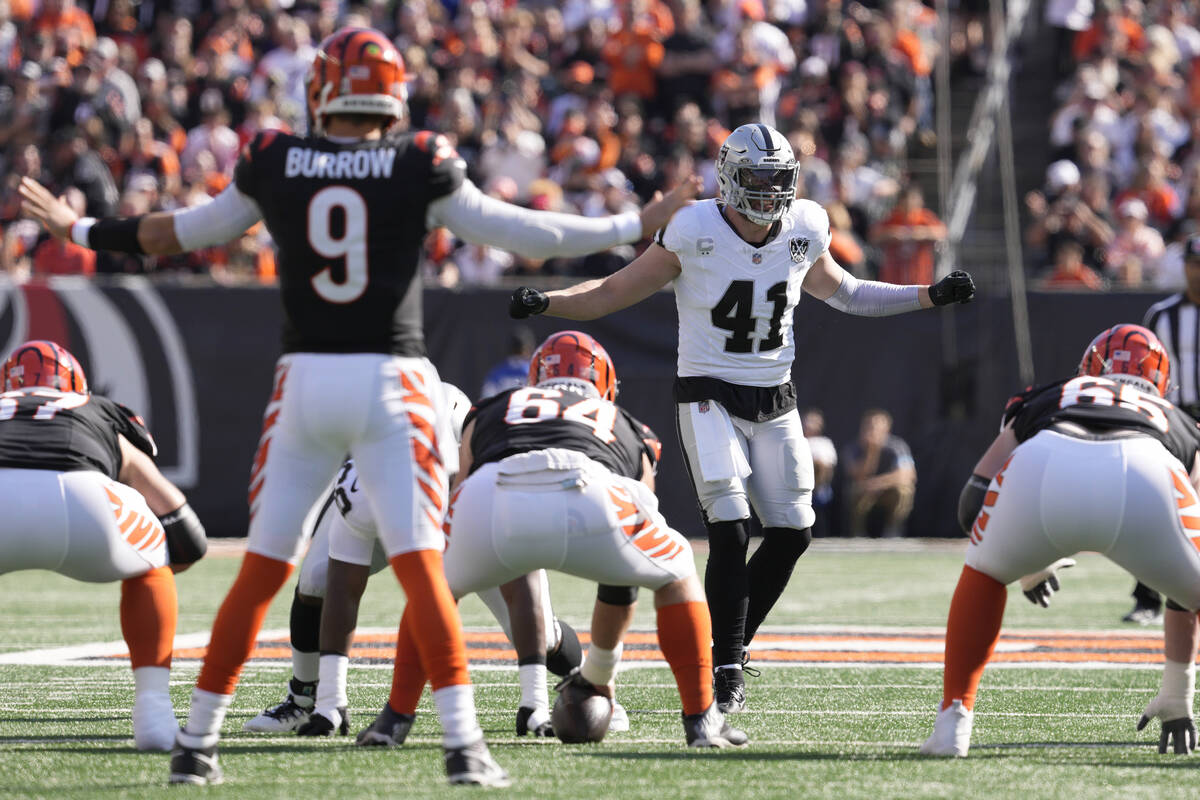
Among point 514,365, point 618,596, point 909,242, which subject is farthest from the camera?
point 909,242

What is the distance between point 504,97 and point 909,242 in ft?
15.0

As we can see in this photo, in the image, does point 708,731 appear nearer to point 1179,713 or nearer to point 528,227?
point 1179,713

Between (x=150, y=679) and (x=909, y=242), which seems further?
(x=909, y=242)

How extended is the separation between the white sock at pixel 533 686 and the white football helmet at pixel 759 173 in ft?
5.94

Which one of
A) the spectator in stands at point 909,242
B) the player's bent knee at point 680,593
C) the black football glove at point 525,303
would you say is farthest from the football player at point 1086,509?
the spectator in stands at point 909,242

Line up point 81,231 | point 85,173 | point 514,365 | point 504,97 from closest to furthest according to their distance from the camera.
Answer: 1. point 81,231
2. point 514,365
3. point 85,173
4. point 504,97

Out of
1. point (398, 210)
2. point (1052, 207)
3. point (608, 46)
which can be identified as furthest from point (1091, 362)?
point (608, 46)

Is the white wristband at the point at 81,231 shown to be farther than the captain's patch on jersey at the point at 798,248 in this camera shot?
No

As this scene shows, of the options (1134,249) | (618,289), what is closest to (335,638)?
(618,289)

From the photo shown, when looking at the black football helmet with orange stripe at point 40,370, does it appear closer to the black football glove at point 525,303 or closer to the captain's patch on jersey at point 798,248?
the black football glove at point 525,303

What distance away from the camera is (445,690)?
452 cm

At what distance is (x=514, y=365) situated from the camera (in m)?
13.9

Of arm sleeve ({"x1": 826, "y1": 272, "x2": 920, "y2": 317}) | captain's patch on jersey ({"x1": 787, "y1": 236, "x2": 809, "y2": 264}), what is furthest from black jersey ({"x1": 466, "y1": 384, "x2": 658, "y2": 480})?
arm sleeve ({"x1": 826, "y1": 272, "x2": 920, "y2": 317})

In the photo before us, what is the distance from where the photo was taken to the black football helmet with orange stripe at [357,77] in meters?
4.62
